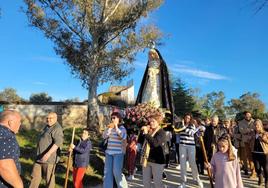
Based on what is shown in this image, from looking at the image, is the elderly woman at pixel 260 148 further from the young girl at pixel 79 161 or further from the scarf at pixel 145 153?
the young girl at pixel 79 161

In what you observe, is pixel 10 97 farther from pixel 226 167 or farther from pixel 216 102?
pixel 216 102

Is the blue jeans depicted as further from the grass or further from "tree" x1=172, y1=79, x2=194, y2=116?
"tree" x1=172, y1=79, x2=194, y2=116

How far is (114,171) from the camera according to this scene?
8.64 metres

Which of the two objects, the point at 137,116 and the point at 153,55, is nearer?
the point at 137,116

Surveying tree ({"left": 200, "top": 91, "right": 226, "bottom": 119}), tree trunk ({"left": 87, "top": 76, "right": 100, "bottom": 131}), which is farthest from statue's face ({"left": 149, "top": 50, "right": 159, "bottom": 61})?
tree ({"left": 200, "top": 91, "right": 226, "bottom": 119})

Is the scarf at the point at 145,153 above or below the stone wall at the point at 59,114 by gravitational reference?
below

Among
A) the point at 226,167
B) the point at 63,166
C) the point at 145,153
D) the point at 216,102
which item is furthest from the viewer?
the point at 216,102

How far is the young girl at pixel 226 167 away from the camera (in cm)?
677

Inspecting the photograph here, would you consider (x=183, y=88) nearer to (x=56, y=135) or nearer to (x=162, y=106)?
(x=162, y=106)

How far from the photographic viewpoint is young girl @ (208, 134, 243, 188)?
6770mm

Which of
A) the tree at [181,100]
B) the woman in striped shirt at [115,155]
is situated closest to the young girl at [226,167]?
the woman in striped shirt at [115,155]

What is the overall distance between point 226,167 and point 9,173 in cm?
401

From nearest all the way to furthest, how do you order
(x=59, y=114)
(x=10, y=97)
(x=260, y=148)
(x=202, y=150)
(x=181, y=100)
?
(x=202, y=150) → (x=260, y=148) → (x=59, y=114) → (x=10, y=97) → (x=181, y=100)

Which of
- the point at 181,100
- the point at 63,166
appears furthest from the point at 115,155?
the point at 181,100
